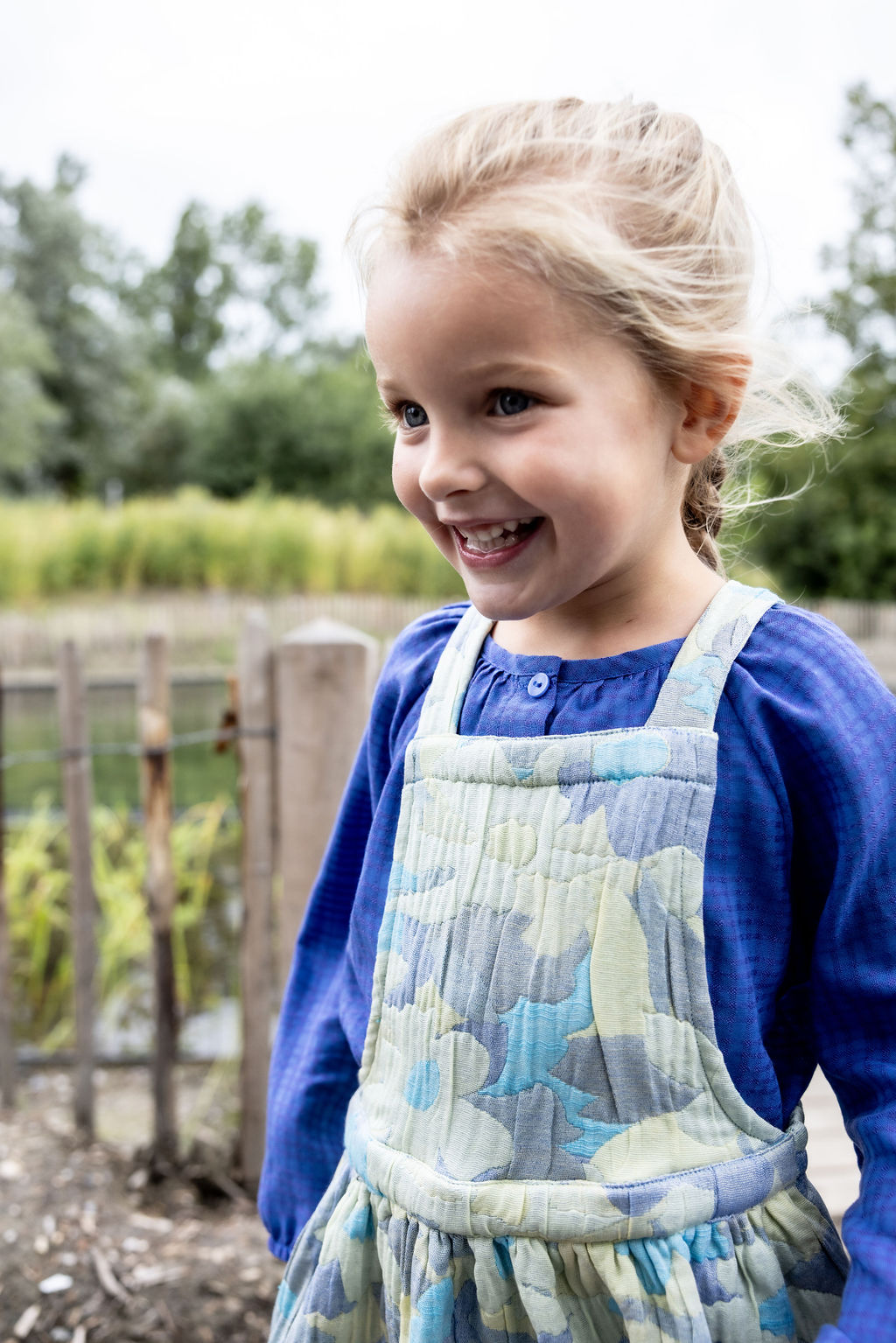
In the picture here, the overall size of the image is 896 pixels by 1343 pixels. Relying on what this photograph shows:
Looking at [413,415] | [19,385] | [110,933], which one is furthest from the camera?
[19,385]

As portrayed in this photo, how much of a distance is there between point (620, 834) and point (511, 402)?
14.2 inches

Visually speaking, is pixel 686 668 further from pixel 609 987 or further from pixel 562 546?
pixel 609 987

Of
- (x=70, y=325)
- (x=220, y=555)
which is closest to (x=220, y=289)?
(x=70, y=325)

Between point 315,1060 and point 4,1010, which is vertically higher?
point 315,1060

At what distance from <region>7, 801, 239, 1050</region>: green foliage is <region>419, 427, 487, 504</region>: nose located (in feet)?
10.0

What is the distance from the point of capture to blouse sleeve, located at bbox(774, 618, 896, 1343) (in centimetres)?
86

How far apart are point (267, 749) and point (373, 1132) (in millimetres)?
1473

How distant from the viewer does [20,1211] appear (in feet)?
7.84

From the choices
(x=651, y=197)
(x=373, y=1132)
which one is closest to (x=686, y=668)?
(x=651, y=197)

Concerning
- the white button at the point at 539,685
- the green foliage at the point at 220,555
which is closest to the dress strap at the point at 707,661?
the white button at the point at 539,685

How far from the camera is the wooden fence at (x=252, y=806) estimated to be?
2.21 metres

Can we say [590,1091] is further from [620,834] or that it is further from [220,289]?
[220,289]

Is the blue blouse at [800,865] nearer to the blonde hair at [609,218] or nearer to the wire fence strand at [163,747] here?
the blonde hair at [609,218]

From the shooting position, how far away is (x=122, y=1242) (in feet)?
7.66
